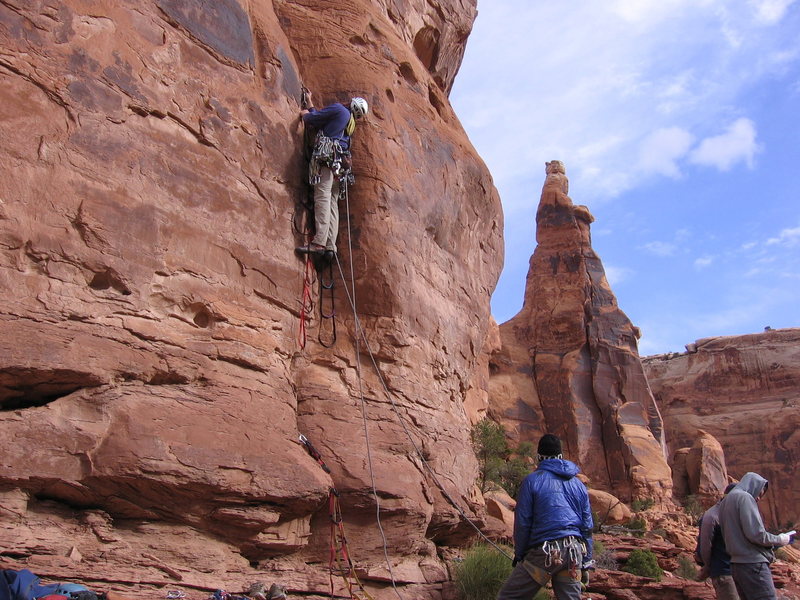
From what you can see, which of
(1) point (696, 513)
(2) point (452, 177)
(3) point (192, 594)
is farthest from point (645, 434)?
(3) point (192, 594)

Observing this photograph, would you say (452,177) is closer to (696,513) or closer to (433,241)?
(433,241)

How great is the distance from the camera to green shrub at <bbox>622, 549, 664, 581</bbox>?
1470cm

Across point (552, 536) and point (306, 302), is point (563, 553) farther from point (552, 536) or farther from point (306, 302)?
point (306, 302)

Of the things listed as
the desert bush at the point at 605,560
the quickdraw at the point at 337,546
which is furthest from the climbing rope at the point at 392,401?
the desert bush at the point at 605,560

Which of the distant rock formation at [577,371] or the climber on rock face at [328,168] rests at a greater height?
the distant rock formation at [577,371]

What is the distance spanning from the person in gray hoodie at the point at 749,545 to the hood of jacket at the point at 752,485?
0.10 m

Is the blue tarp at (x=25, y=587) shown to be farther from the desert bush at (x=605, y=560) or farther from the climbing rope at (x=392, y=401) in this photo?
the desert bush at (x=605, y=560)

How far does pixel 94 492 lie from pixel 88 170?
292 cm

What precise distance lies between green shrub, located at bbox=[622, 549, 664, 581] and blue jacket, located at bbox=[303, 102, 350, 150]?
10.3 metres

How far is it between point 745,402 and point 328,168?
51648mm

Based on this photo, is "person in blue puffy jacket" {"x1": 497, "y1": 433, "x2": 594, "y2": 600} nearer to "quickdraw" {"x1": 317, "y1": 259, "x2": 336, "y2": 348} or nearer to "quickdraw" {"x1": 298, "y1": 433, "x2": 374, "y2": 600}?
"quickdraw" {"x1": 298, "y1": 433, "x2": 374, "y2": 600}

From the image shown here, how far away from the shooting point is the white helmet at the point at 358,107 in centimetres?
1009

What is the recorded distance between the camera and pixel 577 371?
39.1m

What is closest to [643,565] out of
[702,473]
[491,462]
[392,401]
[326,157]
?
[491,462]
